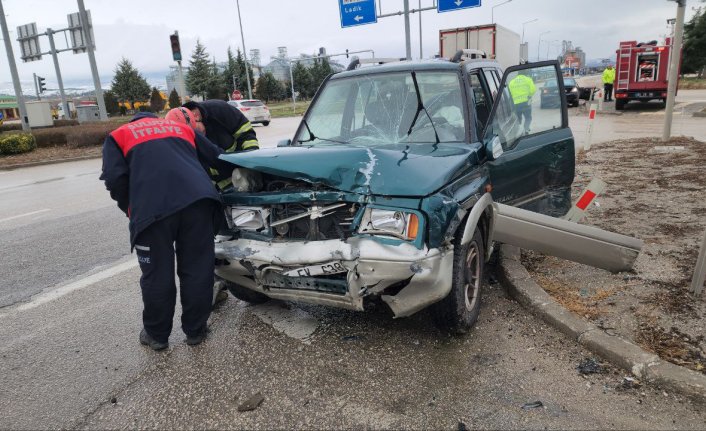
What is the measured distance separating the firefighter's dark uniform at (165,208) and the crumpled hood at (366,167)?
0.33 meters

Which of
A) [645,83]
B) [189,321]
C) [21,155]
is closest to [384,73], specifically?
[189,321]

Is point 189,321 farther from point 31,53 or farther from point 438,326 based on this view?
point 31,53

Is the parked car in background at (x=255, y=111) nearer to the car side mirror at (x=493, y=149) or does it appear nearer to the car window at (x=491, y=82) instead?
the car window at (x=491, y=82)

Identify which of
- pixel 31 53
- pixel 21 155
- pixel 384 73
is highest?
pixel 31 53

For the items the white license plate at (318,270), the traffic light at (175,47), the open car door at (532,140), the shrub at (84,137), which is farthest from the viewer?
the shrub at (84,137)

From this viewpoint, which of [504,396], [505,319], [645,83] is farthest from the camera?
[645,83]

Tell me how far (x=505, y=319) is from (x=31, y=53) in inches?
1331

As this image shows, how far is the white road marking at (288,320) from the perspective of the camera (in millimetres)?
3527

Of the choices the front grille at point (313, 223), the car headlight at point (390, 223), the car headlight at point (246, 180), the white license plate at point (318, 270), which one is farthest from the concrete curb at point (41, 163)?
the car headlight at point (390, 223)

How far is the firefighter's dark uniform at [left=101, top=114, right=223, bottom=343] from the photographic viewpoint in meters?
3.15

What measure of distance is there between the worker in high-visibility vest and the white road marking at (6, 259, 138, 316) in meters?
4.00

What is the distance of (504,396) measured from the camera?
2719mm

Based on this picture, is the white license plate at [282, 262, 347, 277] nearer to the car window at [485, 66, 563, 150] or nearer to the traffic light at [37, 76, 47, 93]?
the car window at [485, 66, 563, 150]

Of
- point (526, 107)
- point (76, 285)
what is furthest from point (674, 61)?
point (76, 285)
